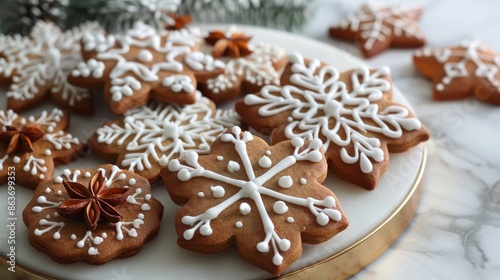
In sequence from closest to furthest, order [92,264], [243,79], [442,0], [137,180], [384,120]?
[92,264]
[137,180]
[384,120]
[243,79]
[442,0]

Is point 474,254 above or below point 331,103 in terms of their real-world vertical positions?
below

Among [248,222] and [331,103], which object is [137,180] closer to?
[248,222]

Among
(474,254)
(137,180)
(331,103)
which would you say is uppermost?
(331,103)

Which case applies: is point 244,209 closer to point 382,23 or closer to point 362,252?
point 362,252

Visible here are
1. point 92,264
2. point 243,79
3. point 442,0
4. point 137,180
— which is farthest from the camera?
point 442,0

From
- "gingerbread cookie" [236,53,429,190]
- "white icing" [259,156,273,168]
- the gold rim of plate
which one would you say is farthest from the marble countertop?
"white icing" [259,156,273,168]

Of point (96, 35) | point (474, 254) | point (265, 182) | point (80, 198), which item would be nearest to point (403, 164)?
point (474, 254)

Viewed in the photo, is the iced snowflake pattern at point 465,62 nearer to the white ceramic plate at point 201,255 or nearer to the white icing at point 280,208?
the white ceramic plate at point 201,255
